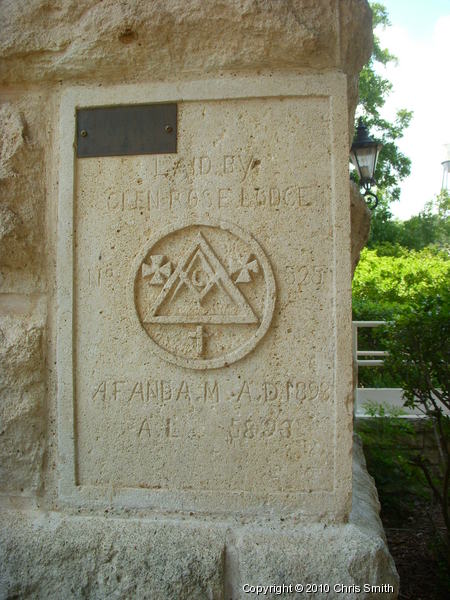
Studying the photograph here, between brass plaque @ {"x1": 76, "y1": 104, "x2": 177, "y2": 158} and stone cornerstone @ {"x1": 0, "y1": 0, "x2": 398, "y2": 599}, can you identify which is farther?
brass plaque @ {"x1": 76, "y1": 104, "x2": 177, "y2": 158}

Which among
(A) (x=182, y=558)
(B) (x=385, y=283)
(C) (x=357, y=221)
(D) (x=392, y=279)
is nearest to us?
(A) (x=182, y=558)

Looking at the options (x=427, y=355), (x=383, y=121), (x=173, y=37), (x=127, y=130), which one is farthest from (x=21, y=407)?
(x=383, y=121)

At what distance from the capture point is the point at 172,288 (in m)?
1.85

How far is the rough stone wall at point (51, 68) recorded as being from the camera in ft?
5.85

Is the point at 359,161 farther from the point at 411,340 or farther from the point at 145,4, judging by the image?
the point at 145,4

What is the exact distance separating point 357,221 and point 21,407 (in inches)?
67.9

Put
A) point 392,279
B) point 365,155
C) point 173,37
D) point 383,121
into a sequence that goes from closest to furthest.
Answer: point 173,37
point 365,155
point 392,279
point 383,121

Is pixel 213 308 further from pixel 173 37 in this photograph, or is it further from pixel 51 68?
pixel 51 68

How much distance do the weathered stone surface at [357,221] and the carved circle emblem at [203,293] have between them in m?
0.77

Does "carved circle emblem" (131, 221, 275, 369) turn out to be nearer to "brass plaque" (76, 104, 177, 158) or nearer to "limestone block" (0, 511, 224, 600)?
"brass plaque" (76, 104, 177, 158)

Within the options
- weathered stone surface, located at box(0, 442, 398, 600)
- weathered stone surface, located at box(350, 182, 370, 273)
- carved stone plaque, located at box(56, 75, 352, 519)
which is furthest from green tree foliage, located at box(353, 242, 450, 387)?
weathered stone surface, located at box(0, 442, 398, 600)

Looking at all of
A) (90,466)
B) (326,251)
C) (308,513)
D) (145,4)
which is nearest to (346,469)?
(308,513)

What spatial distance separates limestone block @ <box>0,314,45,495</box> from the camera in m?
1.88

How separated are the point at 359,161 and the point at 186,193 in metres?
3.67
